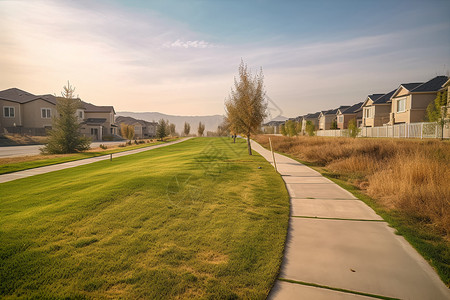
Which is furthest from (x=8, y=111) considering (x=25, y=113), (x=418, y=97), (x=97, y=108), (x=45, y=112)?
(x=418, y=97)

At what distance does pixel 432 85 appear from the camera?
96.8ft

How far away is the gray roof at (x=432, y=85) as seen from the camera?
1139 inches

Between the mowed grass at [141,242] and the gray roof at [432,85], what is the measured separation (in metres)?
33.9

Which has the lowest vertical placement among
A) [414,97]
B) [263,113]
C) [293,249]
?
[293,249]

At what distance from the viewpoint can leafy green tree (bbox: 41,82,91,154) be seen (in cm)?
2195

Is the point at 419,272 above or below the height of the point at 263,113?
below

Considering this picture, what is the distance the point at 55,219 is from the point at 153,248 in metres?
2.48

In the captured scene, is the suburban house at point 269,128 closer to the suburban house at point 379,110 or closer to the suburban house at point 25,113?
the suburban house at point 379,110

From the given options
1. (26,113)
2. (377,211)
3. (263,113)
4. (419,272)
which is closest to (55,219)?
(419,272)

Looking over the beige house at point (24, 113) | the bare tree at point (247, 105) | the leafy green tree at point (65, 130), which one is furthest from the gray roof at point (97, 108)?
the bare tree at point (247, 105)

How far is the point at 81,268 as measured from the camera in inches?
121

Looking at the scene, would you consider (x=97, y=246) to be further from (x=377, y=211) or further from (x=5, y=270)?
(x=377, y=211)

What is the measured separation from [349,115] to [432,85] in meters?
23.3

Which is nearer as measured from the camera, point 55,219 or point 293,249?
point 293,249
